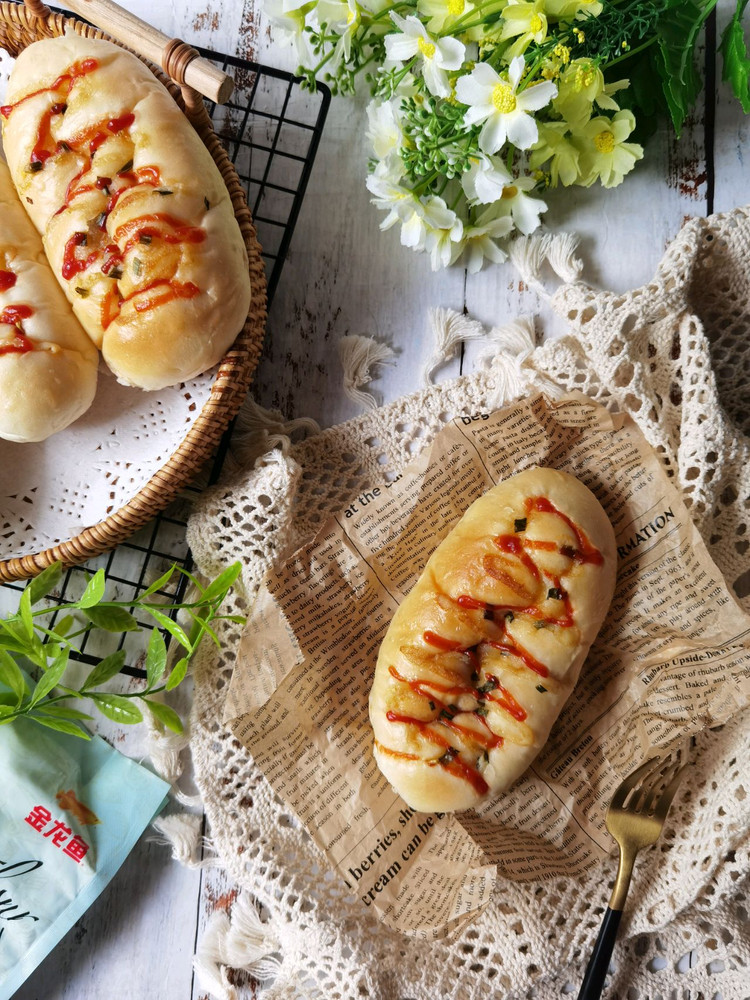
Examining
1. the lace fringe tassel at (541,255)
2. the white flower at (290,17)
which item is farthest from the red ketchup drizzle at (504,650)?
the white flower at (290,17)

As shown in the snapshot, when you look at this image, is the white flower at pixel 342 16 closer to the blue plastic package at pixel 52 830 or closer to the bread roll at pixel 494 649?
the bread roll at pixel 494 649

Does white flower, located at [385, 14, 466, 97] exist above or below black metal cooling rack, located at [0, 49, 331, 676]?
above

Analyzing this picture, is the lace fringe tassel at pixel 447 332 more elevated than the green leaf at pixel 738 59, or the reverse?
the green leaf at pixel 738 59

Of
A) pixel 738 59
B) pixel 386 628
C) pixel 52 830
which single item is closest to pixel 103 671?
pixel 52 830

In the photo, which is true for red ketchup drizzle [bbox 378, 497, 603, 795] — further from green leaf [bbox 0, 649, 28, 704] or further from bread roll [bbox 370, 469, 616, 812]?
green leaf [bbox 0, 649, 28, 704]

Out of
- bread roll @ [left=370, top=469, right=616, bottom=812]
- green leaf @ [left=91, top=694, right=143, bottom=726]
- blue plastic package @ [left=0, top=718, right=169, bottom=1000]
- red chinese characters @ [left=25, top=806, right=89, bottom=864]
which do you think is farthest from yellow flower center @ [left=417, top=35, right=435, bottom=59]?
red chinese characters @ [left=25, top=806, right=89, bottom=864]

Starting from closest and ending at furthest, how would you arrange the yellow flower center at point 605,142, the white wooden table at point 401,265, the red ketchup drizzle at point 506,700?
the red ketchup drizzle at point 506,700 → the yellow flower center at point 605,142 → the white wooden table at point 401,265
